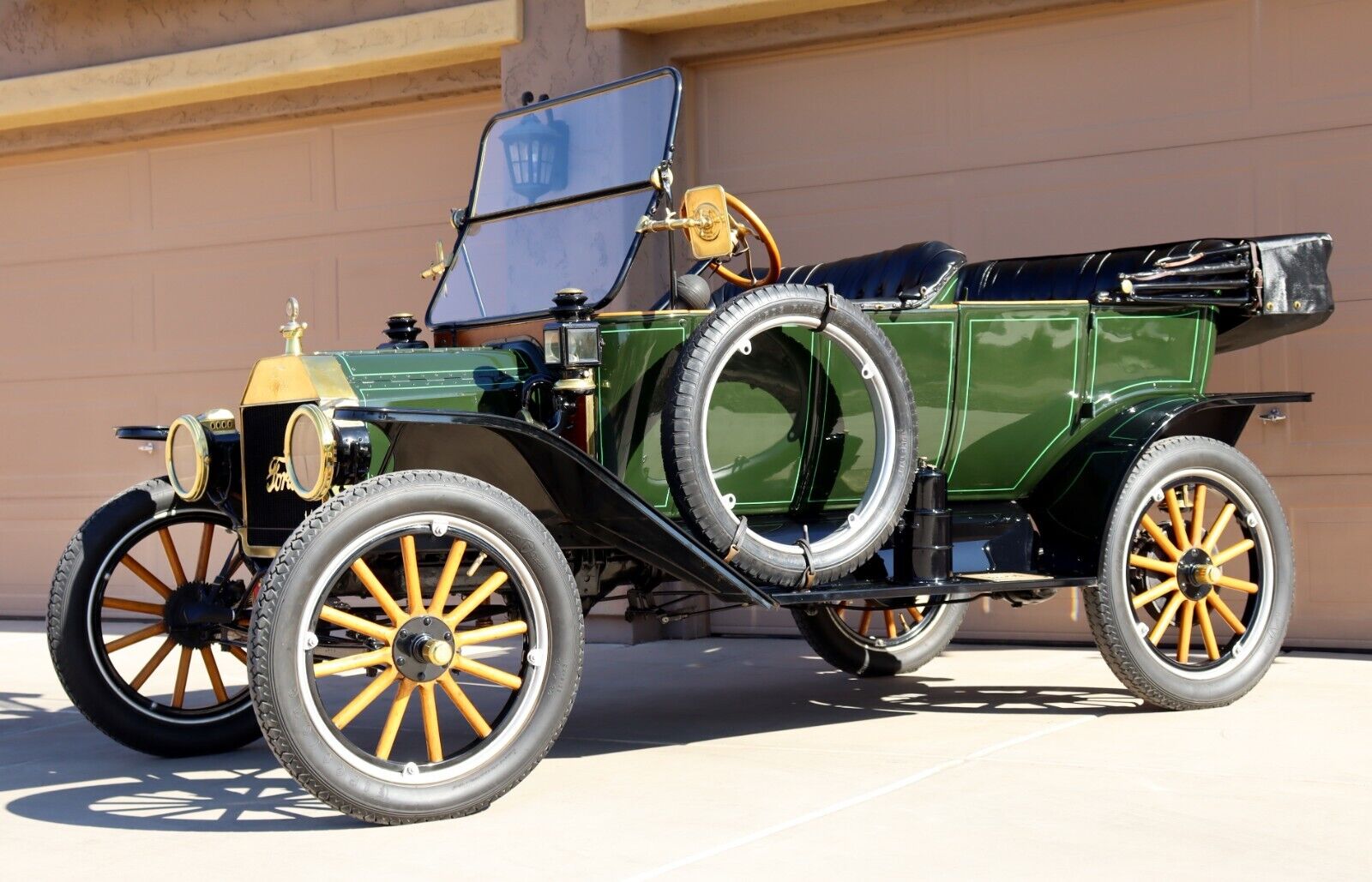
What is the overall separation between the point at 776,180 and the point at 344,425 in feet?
13.1

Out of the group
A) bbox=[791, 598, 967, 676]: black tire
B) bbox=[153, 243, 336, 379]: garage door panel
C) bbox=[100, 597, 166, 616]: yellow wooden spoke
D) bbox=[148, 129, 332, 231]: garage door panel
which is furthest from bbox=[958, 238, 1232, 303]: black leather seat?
bbox=[148, 129, 332, 231]: garage door panel

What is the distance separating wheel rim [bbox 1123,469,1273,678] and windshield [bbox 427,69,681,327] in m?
1.88

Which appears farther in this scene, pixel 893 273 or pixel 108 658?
pixel 893 273

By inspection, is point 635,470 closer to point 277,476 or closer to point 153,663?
point 277,476

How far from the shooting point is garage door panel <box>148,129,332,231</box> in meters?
8.72

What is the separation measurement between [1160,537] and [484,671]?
2.40 meters

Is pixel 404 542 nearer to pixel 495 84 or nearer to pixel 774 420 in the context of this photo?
pixel 774 420

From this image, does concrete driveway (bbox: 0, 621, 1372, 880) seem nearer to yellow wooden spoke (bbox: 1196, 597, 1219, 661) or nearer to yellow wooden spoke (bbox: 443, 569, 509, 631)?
yellow wooden spoke (bbox: 1196, 597, 1219, 661)

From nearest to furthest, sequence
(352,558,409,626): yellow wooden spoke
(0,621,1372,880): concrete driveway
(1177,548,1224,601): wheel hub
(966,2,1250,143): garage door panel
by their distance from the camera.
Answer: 1. (0,621,1372,880): concrete driveway
2. (352,558,409,626): yellow wooden spoke
3. (1177,548,1224,601): wheel hub
4. (966,2,1250,143): garage door panel

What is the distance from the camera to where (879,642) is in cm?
598

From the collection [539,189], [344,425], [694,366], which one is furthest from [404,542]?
[539,189]

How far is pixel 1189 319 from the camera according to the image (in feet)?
17.6

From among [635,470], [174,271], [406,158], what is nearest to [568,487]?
[635,470]

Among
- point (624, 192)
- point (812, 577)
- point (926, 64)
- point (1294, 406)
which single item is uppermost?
point (926, 64)
